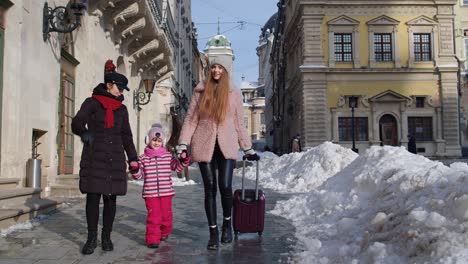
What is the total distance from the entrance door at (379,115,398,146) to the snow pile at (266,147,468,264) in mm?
31946

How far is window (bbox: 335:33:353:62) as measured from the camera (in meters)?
39.3

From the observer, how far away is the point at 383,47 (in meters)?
39.5

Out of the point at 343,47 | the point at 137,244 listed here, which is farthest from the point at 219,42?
the point at 137,244

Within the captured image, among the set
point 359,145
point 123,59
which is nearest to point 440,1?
point 359,145

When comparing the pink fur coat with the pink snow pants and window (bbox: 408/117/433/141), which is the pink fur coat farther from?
window (bbox: 408/117/433/141)

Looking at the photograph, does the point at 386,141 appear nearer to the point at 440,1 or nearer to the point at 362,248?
the point at 440,1

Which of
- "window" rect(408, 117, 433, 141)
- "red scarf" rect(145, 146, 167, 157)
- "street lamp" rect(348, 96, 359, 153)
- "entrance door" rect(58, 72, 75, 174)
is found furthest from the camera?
"window" rect(408, 117, 433, 141)

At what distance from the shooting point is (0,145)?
7574mm

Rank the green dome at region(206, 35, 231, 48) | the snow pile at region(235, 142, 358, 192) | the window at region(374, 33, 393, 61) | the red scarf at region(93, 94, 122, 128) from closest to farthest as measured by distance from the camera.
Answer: the red scarf at region(93, 94, 122, 128) < the snow pile at region(235, 142, 358, 192) < the window at region(374, 33, 393, 61) < the green dome at region(206, 35, 231, 48)

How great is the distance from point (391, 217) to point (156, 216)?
2.47 metres

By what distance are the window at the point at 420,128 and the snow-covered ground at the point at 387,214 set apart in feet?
Answer: 105

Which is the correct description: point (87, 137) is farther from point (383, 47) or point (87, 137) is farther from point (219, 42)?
point (219, 42)

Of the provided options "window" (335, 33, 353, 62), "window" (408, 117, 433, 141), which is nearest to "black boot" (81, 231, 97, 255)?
"window" (335, 33, 353, 62)

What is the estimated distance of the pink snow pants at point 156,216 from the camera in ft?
17.6
